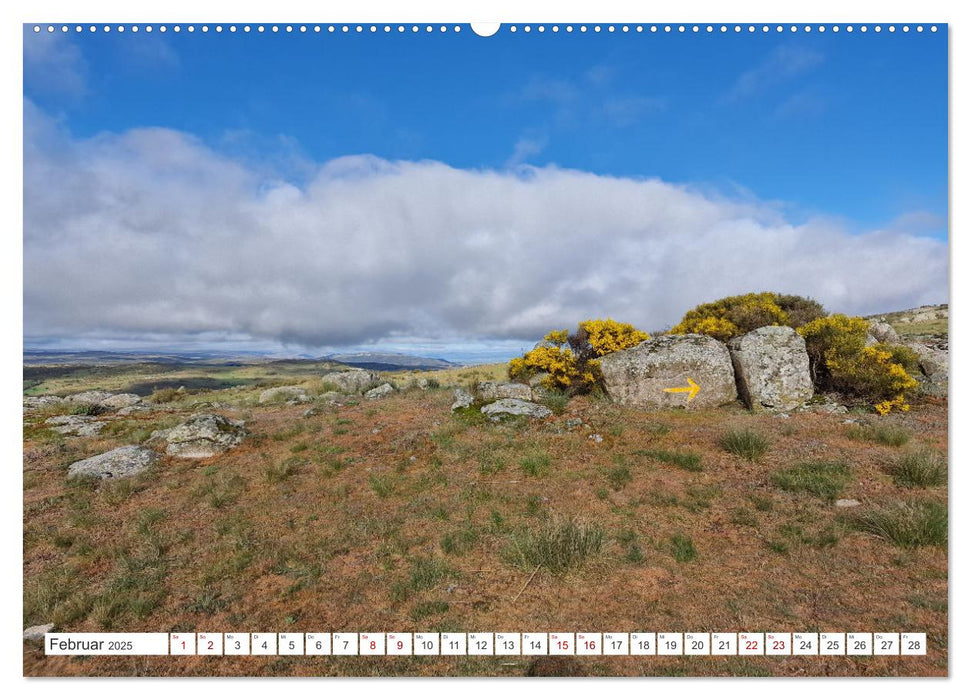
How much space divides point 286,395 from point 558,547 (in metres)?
20.0

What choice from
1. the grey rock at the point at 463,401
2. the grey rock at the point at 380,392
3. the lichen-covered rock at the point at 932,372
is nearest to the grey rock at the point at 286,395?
the grey rock at the point at 380,392

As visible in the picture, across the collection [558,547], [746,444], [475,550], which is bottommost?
[475,550]

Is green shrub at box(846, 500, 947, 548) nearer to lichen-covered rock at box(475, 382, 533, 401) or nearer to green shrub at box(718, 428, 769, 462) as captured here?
green shrub at box(718, 428, 769, 462)

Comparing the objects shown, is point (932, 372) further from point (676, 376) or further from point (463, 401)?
point (463, 401)

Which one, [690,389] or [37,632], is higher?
[690,389]

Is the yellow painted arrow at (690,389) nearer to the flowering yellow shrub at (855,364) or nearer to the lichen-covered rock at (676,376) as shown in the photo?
the lichen-covered rock at (676,376)

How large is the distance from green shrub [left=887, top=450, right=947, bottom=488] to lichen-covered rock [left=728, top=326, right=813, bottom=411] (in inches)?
203

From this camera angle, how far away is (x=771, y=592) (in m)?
4.12

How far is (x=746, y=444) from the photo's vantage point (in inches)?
320

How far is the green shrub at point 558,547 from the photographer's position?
15.7ft

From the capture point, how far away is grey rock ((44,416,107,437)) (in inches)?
506

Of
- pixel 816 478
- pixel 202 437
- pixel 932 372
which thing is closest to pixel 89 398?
pixel 202 437

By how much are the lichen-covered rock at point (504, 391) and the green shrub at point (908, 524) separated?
847 centimetres

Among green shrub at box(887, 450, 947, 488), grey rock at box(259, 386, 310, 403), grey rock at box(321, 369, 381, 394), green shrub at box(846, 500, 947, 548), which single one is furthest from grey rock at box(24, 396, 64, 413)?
green shrub at box(887, 450, 947, 488)
